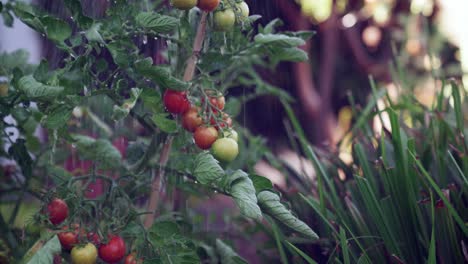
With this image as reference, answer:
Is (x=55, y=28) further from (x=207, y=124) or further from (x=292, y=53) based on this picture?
(x=292, y=53)

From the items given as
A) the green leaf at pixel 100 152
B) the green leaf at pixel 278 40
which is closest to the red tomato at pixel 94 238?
the green leaf at pixel 100 152

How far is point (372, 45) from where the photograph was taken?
124 inches

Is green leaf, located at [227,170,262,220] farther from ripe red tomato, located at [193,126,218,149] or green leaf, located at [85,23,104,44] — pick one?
green leaf, located at [85,23,104,44]

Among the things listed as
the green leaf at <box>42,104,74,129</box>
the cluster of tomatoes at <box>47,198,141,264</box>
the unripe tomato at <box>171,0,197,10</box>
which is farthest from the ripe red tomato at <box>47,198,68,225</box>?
the unripe tomato at <box>171,0,197,10</box>

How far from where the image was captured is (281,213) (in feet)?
2.81

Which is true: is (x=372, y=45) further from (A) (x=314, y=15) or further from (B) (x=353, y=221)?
(B) (x=353, y=221)

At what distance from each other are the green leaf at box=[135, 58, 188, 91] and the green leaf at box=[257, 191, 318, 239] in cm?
21

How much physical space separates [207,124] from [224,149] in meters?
0.06

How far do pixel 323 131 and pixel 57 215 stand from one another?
6.22 ft

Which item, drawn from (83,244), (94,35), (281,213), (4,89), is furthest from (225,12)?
(4,89)

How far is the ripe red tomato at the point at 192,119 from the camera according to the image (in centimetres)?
96

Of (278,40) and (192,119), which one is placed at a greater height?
(278,40)

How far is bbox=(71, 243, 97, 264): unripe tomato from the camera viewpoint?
0.92 m

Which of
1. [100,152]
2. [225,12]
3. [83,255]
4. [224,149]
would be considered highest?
[225,12]
